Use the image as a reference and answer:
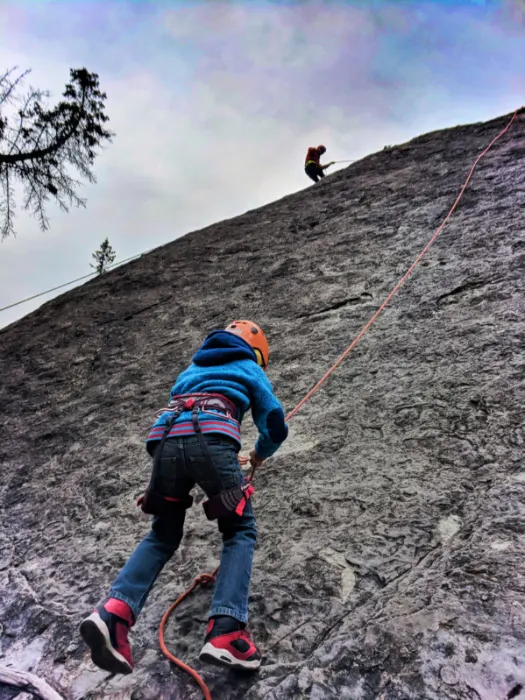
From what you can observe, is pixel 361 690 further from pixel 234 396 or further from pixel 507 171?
pixel 507 171

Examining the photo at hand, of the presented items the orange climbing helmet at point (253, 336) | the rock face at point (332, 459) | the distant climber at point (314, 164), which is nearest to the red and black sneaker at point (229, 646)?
the rock face at point (332, 459)

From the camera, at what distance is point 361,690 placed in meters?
1.61

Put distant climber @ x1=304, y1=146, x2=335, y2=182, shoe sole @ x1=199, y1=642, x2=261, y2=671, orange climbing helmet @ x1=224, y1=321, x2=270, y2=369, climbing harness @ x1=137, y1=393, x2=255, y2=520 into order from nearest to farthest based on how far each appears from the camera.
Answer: shoe sole @ x1=199, y1=642, x2=261, y2=671
climbing harness @ x1=137, y1=393, x2=255, y2=520
orange climbing helmet @ x1=224, y1=321, x2=270, y2=369
distant climber @ x1=304, y1=146, x2=335, y2=182

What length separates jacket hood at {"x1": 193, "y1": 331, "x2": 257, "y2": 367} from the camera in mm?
2371

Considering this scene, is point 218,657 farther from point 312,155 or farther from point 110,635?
point 312,155

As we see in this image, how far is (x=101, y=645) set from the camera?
5.33ft

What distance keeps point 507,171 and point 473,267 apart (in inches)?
85.2

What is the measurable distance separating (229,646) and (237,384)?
103 cm

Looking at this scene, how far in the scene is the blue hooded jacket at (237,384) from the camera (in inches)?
87.9

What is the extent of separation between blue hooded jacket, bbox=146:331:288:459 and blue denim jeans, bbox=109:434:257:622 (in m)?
0.15

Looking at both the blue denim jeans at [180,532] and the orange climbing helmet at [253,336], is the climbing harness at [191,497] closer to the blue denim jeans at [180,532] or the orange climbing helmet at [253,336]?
the blue denim jeans at [180,532]

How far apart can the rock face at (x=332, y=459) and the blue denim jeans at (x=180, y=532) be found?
13.4 inches

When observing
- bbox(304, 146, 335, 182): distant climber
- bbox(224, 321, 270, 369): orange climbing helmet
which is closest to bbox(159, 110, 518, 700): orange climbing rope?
bbox(224, 321, 270, 369): orange climbing helmet

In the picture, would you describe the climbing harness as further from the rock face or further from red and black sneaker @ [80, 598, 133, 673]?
the rock face
